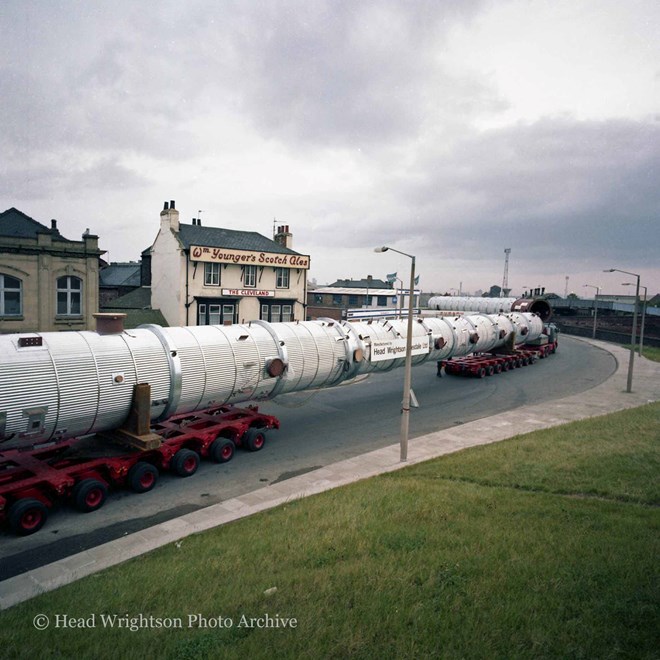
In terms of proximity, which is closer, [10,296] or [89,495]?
[89,495]

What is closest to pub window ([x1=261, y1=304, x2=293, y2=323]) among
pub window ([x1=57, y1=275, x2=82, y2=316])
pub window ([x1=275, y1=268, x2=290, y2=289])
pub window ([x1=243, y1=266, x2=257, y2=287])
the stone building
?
pub window ([x1=275, y1=268, x2=290, y2=289])

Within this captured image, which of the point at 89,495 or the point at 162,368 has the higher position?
the point at 162,368

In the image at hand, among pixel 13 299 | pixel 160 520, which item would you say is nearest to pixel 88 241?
pixel 13 299

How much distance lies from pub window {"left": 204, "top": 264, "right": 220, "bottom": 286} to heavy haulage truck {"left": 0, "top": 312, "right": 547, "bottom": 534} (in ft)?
67.9

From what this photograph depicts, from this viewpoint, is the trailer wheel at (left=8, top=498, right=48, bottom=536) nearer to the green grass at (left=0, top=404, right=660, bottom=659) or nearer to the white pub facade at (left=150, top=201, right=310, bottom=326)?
the green grass at (left=0, top=404, right=660, bottom=659)

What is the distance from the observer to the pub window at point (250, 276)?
142ft

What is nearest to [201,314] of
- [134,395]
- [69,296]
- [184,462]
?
[69,296]

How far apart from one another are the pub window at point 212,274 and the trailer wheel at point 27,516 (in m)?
29.0

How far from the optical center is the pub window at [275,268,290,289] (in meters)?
45.5

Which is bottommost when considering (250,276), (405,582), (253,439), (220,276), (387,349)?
(253,439)

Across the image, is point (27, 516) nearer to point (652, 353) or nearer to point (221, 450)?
point (221, 450)

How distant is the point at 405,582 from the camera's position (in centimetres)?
920

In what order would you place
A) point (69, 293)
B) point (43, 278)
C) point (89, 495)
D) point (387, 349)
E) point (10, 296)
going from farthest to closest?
point (69, 293)
point (43, 278)
point (10, 296)
point (387, 349)
point (89, 495)

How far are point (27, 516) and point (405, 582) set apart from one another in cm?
1019
